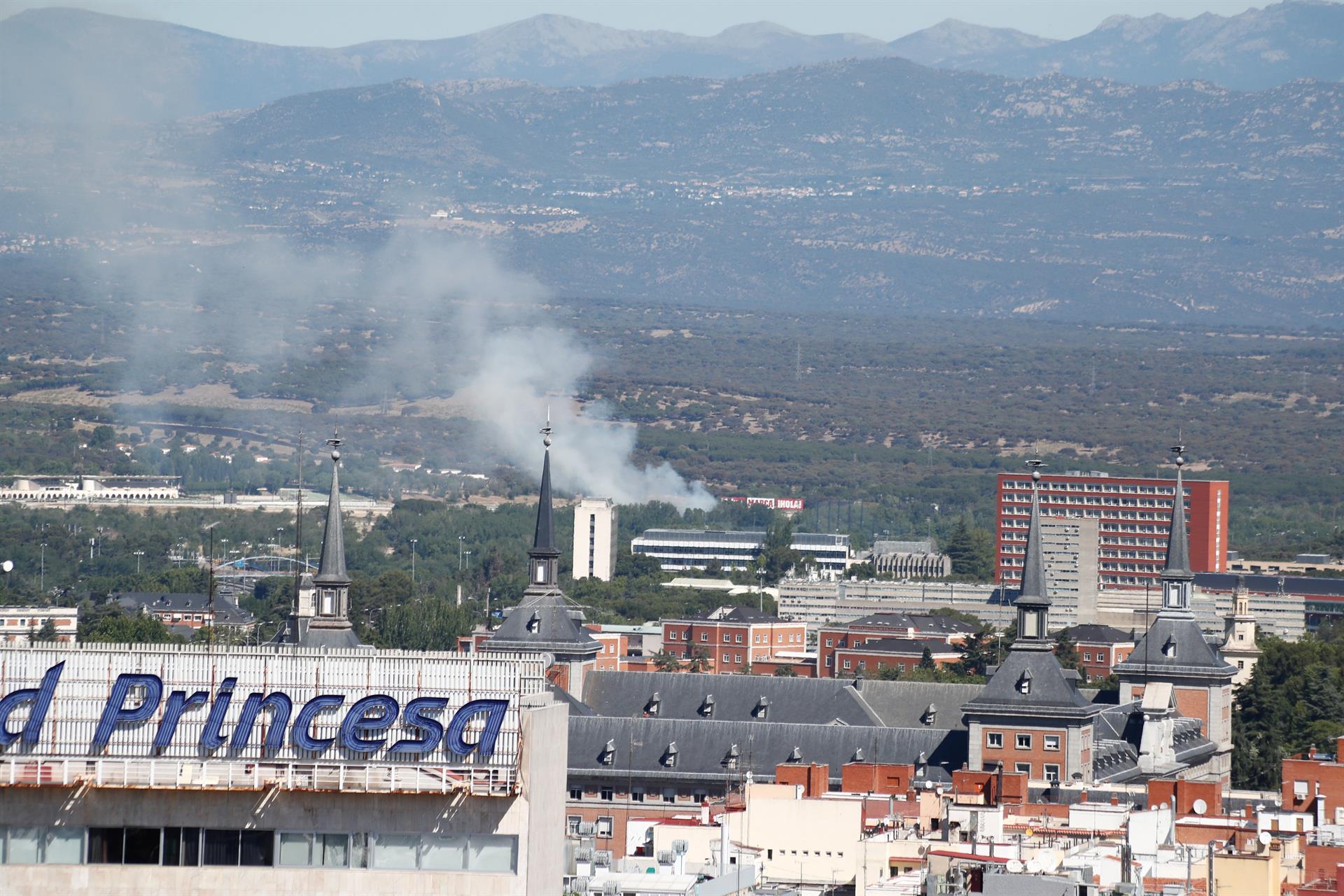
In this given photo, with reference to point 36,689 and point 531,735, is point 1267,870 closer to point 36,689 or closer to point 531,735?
point 531,735

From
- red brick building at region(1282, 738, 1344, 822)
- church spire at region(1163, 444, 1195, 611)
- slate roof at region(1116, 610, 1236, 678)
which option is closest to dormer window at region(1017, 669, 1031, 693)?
slate roof at region(1116, 610, 1236, 678)

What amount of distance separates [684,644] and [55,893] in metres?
150

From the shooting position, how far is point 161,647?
3719cm

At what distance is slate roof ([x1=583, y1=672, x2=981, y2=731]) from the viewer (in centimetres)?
A: 10281

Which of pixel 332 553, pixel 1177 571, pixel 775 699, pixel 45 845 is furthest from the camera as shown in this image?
pixel 1177 571

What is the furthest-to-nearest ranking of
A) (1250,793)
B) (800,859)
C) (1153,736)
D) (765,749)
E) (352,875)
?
(1153,736) < (765,749) < (1250,793) < (800,859) < (352,875)

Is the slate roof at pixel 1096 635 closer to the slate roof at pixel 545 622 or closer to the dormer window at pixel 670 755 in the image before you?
the slate roof at pixel 545 622

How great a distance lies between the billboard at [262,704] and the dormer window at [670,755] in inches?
2350

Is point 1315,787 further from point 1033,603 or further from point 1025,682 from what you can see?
point 1033,603

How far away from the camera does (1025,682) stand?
98.3 meters

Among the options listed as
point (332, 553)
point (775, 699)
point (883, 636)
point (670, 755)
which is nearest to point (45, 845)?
point (332, 553)

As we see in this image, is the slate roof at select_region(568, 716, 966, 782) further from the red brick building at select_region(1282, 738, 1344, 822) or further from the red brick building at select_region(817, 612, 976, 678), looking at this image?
the red brick building at select_region(817, 612, 976, 678)

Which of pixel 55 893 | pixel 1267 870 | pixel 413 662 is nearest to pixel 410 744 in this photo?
pixel 413 662

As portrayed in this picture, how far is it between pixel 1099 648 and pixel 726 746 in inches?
3212
